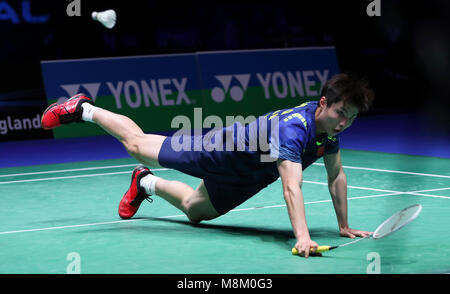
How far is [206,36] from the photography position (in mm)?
17734

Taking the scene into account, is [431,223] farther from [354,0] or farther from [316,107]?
[354,0]

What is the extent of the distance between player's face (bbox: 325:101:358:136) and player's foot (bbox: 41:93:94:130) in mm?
2374

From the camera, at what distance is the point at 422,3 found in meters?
5.60

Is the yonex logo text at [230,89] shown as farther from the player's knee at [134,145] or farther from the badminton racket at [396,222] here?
the badminton racket at [396,222]

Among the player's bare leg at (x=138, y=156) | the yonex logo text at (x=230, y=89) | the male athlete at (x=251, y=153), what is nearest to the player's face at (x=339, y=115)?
the male athlete at (x=251, y=153)

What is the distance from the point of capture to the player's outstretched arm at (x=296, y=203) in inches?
205

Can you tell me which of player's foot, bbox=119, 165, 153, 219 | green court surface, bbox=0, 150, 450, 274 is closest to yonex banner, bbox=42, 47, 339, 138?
green court surface, bbox=0, 150, 450, 274

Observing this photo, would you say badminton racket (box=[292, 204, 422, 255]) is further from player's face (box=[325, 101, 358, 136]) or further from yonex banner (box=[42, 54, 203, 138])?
yonex banner (box=[42, 54, 203, 138])

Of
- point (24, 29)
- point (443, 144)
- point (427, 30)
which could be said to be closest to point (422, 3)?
point (427, 30)

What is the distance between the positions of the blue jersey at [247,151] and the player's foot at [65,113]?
95 centimetres

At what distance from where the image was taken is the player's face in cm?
536

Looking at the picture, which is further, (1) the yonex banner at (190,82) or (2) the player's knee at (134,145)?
(1) the yonex banner at (190,82)
